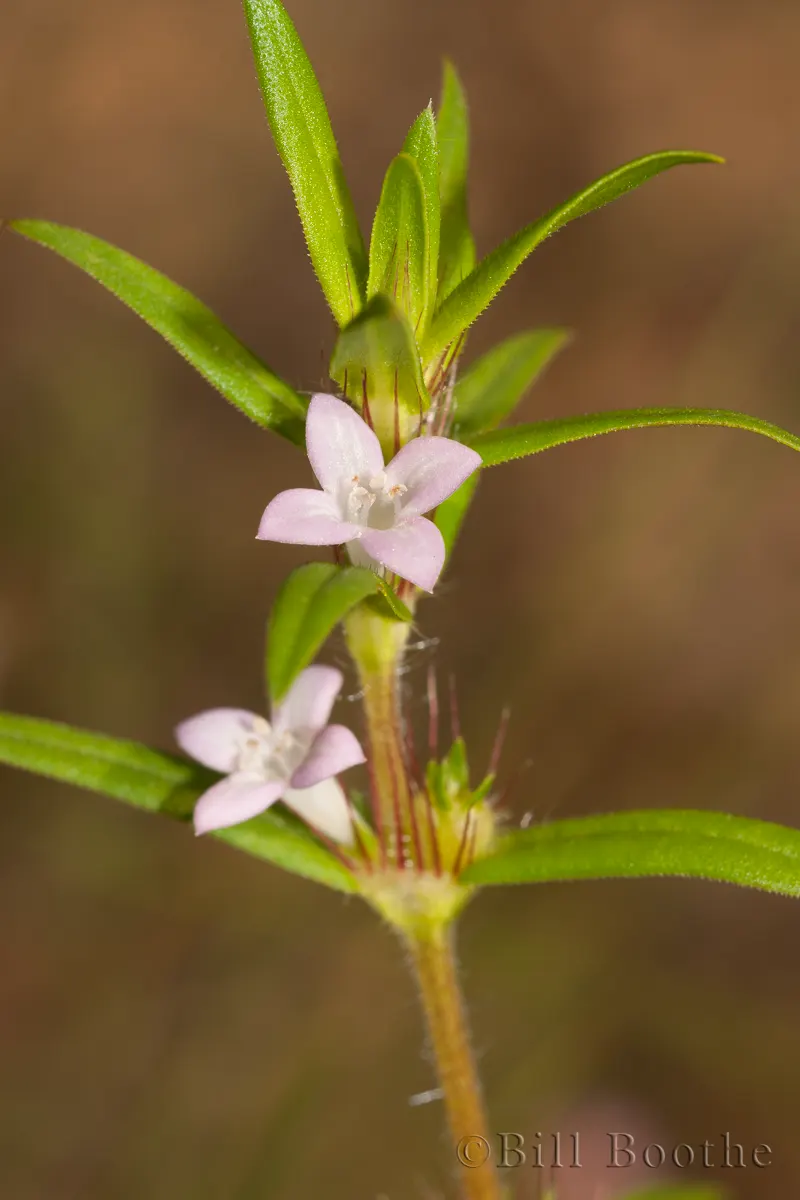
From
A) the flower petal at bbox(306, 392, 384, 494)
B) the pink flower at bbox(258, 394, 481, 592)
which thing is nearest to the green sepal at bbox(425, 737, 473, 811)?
the pink flower at bbox(258, 394, 481, 592)

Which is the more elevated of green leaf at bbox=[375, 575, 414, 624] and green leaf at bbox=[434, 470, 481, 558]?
green leaf at bbox=[434, 470, 481, 558]

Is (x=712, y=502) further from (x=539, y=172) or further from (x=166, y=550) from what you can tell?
(x=166, y=550)

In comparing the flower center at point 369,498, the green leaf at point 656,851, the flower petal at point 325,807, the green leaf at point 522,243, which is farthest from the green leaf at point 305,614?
the green leaf at point 656,851

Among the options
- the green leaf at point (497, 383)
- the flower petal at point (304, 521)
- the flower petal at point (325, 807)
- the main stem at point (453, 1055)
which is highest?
the green leaf at point (497, 383)

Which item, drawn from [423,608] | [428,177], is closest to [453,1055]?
[428,177]

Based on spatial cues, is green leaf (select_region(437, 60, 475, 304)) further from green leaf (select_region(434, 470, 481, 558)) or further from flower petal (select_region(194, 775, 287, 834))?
flower petal (select_region(194, 775, 287, 834))

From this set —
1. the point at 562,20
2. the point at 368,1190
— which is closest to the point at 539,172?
the point at 562,20

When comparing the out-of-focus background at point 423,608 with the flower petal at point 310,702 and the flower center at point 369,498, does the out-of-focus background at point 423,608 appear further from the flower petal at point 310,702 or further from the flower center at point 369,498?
the flower center at point 369,498
